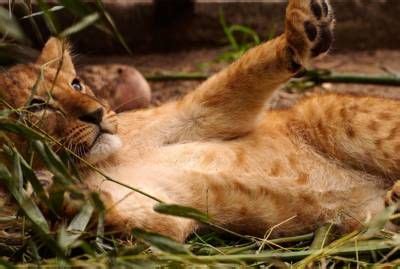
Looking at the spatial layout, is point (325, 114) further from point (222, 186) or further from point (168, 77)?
point (168, 77)

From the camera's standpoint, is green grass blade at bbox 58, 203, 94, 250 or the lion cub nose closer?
green grass blade at bbox 58, 203, 94, 250

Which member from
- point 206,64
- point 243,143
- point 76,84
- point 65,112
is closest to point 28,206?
point 65,112

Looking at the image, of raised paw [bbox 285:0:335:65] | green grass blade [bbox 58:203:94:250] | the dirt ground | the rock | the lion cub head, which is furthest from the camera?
the dirt ground

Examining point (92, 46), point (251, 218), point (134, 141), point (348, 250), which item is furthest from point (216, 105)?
point (92, 46)

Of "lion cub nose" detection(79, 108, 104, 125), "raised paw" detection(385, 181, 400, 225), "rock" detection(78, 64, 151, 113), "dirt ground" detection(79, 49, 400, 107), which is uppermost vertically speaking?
"lion cub nose" detection(79, 108, 104, 125)

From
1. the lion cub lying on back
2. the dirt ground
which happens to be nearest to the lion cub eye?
the lion cub lying on back

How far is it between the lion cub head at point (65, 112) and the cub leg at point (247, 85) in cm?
59

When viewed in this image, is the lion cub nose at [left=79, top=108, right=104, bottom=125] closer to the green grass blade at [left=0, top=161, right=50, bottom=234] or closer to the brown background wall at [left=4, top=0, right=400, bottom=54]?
the green grass blade at [left=0, top=161, right=50, bottom=234]

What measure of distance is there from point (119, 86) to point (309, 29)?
235 cm

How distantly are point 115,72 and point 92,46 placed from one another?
178cm

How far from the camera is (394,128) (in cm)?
410

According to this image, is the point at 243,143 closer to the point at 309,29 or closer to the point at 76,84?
the point at 309,29

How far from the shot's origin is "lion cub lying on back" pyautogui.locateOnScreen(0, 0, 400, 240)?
12.3ft

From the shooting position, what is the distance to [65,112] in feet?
12.1
